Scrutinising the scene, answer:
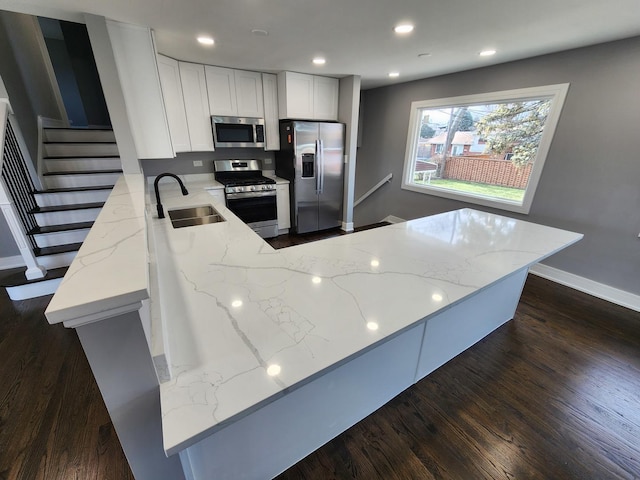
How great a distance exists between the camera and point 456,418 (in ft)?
5.05

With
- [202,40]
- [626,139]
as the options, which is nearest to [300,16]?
[202,40]

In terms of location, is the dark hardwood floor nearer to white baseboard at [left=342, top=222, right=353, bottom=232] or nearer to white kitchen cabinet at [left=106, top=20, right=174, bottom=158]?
white kitchen cabinet at [left=106, top=20, right=174, bottom=158]

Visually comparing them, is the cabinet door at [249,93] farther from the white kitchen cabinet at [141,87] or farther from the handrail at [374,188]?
the handrail at [374,188]

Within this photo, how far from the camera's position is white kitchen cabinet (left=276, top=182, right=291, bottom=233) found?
4125 millimetres

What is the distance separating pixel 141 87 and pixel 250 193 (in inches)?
66.2

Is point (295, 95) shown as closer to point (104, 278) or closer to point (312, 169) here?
point (312, 169)

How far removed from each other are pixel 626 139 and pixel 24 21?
23.0 feet

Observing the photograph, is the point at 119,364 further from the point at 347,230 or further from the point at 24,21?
the point at 24,21

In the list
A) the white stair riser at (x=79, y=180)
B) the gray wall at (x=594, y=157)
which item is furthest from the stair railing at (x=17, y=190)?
the gray wall at (x=594, y=157)

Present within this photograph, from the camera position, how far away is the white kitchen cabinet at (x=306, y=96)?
3.77 meters

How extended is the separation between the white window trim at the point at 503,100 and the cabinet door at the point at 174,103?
3.36 metres

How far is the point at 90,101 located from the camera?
5008 mm

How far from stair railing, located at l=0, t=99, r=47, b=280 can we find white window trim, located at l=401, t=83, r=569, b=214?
15.9ft

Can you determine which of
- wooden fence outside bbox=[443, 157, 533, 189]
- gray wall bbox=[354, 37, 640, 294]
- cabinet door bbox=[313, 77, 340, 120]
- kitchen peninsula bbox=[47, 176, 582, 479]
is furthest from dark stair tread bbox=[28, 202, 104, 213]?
gray wall bbox=[354, 37, 640, 294]
